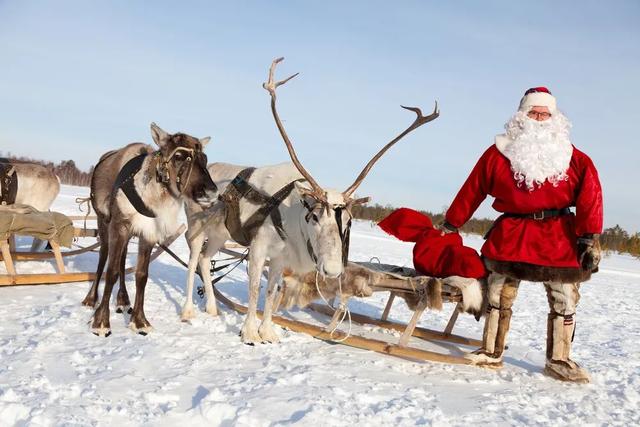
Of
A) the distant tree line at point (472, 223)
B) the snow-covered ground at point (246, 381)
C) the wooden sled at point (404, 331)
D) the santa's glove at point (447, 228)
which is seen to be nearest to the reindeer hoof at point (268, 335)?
the snow-covered ground at point (246, 381)

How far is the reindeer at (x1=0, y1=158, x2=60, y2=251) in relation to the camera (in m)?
7.85

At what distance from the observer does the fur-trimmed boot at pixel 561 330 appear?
187 inches

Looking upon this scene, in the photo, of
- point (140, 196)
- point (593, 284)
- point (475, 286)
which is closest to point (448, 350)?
point (475, 286)

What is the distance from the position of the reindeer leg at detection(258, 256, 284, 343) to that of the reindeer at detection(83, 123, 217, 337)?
101 cm

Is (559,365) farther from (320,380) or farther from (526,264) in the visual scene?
(320,380)

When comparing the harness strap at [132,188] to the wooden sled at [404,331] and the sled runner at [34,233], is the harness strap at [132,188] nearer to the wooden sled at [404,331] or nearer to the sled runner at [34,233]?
the sled runner at [34,233]

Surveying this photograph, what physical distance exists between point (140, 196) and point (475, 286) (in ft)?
11.5

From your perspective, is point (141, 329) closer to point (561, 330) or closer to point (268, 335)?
point (268, 335)

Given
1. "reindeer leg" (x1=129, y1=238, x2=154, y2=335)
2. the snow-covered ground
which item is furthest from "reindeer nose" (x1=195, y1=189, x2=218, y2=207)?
the snow-covered ground

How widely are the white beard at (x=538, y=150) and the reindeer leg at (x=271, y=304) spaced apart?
2.56m

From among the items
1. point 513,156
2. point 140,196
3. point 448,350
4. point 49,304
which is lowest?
point 49,304

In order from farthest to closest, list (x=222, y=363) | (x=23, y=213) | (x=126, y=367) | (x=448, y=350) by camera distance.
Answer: (x=23, y=213) → (x=448, y=350) → (x=222, y=363) → (x=126, y=367)

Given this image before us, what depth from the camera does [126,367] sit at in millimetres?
4227

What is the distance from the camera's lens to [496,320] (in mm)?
5023
